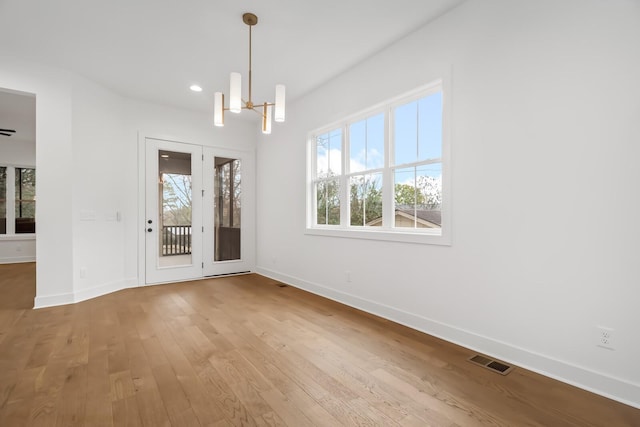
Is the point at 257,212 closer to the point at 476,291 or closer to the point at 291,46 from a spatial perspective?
the point at 291,46

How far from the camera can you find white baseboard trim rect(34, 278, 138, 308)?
3658 millimetres

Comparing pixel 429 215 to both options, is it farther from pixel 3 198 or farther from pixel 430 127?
pixel 3 198

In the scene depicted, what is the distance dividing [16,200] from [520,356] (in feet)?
33.4

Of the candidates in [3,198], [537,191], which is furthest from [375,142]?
[3,198]

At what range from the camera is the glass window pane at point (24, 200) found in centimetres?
731

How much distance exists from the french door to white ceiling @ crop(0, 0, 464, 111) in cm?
138

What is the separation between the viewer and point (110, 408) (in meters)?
1.74

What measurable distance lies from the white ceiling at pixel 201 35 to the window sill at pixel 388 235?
6.57 feet

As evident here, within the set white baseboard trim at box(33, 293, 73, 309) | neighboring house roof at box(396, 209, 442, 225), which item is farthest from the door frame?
neighboring house roof at box(396, 209, 442, 225)

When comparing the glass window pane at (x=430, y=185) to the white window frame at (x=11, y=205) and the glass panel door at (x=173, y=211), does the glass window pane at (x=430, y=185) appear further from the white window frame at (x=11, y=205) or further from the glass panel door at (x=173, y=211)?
the white window frame at (x=11, y=205)

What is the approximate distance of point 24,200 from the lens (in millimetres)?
7355

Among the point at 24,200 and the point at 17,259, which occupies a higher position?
the point at 24,200

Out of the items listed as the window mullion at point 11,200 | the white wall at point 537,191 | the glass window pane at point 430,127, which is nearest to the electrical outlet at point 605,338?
the white wall at point 537,191

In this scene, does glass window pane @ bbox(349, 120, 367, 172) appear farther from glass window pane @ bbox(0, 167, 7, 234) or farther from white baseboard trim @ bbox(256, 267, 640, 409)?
glass window pane @ bbox(0, 167, 7, 234)
